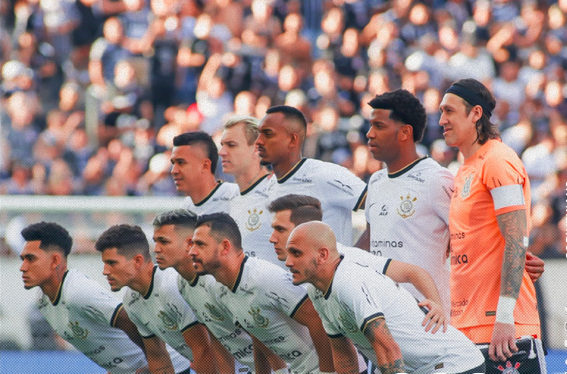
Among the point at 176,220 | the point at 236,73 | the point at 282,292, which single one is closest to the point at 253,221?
the point at 176,220

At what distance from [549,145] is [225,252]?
25.7 feet

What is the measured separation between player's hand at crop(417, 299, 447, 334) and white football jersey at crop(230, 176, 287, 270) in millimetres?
1837

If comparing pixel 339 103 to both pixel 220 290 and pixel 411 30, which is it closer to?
pixel 411 30

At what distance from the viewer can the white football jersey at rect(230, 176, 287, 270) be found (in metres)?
7.03

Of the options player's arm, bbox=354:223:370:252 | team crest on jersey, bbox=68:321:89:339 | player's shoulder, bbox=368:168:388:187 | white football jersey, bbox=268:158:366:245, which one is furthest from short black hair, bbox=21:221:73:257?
player's shoulder, bbox=368:168:388:187

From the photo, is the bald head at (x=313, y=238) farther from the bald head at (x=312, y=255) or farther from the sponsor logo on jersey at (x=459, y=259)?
the sponsor logo on jersey at (x=459, y=259)

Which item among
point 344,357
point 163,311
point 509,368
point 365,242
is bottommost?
point 163,311

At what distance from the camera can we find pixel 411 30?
15742 millimetres

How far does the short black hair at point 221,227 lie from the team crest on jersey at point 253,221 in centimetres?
68

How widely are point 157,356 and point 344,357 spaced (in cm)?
218

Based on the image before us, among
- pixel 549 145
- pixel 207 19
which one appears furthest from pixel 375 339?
pixel 207 19

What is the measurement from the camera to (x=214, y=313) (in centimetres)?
668

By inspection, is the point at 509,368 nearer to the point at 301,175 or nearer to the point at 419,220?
the point at 419,220

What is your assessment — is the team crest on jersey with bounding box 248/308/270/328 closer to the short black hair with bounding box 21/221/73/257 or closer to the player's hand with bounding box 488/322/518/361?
the player's hand with bounding box 488/322/518/361
